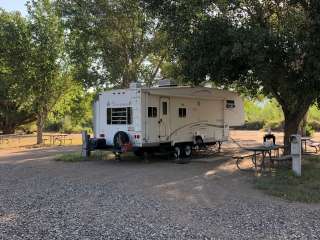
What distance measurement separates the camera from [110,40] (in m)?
21.7

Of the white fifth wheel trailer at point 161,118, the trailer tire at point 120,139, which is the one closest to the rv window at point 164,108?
the white fifth wheel trailer at point 161,118

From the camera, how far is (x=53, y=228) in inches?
268

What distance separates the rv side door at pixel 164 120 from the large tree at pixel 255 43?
92.9 inches

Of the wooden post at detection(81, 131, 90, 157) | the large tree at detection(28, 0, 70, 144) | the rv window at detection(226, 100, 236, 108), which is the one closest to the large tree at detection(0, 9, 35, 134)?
the large tree at detection(28, 0, 70, 144)

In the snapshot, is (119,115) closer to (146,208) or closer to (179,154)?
(179,154)

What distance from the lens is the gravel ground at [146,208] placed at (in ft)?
21.6

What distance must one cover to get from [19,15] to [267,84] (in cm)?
2015

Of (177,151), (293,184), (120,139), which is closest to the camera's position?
(293,184)

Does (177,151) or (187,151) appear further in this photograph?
(187,151)

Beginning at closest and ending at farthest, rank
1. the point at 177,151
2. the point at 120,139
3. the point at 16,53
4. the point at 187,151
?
the point at 120,139 < the point at 177,151 < the point at 187,151 < the point at 16,53

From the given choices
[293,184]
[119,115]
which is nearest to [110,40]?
[119,115]

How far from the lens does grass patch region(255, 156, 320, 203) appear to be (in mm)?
9125

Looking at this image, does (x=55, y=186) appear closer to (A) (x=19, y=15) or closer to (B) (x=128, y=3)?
(B) (x=128, y=3)

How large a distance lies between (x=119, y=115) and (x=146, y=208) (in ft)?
25.9
